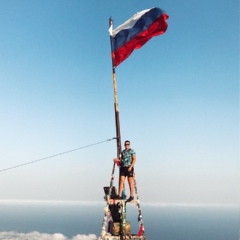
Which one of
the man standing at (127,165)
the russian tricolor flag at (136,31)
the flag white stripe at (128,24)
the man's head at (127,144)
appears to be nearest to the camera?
the man standing at (127,165)

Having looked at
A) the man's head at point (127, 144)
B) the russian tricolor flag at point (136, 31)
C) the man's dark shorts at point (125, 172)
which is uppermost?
the russian tricolor flag at point (136, 31)

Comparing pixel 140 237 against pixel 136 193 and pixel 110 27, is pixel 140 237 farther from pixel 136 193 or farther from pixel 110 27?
pixel 110 27

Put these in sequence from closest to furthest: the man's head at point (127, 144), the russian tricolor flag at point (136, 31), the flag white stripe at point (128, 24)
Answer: the man's head at point (127, 144) → the russian tricolor flag at point (136, 31) → the flag white stripe at point (128, 24)

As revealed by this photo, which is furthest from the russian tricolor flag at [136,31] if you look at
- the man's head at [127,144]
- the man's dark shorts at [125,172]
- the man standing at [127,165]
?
the man's dark shorts at [125,172]

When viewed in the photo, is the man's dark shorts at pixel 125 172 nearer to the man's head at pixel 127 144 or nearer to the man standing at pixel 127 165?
the man standing at pixel 127 165

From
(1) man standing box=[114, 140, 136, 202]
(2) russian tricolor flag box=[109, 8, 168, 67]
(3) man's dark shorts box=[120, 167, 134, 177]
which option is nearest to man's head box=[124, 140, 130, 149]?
(1) man standing box=[114, 140, 136, 202]

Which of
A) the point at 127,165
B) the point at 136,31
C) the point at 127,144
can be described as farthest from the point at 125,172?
the point at 136,31

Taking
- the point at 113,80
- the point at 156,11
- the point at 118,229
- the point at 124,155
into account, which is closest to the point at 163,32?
the point at 156,11
